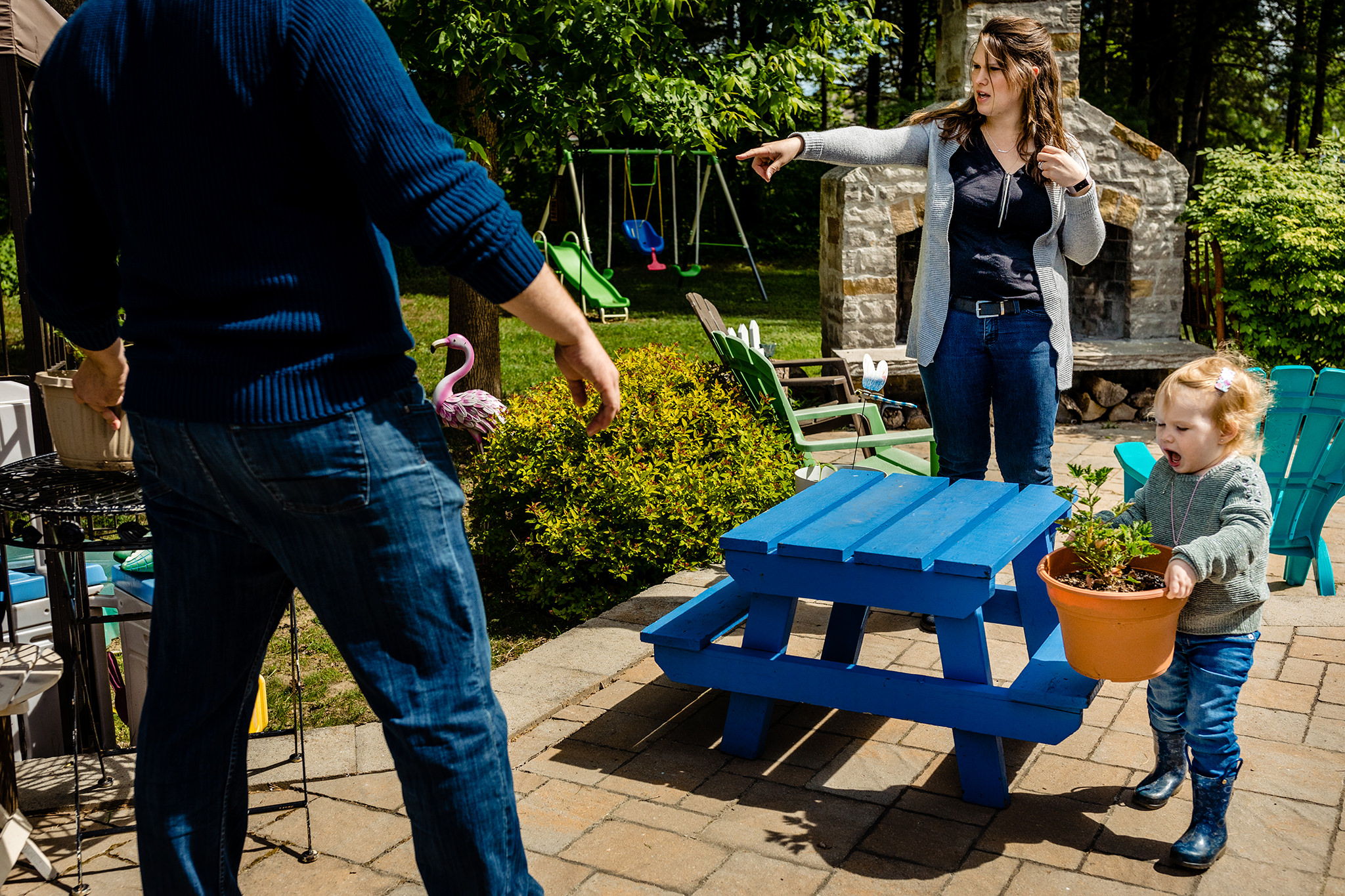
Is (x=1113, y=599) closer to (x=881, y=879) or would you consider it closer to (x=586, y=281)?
(x=881, y=879)

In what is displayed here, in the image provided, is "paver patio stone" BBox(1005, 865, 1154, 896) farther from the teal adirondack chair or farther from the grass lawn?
the teal adirondack chair

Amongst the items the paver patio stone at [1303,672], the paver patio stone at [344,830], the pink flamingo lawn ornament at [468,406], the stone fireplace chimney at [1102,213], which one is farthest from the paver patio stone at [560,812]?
the stone fireplace chimney at [1102,213]

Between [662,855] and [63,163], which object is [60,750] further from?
[63,163]

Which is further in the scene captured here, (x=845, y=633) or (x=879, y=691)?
(x=845, y=633)

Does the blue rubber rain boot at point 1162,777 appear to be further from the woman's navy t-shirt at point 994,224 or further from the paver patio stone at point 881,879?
the woman's navy t-shirt at point 994,224

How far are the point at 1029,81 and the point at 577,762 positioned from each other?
250 cm

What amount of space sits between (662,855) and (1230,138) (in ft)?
76.7

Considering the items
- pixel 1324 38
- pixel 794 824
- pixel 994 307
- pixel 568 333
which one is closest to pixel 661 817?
pixel 794 824

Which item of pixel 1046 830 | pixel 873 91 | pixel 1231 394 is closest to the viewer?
pixel 1231 394

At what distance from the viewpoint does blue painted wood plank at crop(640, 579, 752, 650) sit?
3311 millimetres

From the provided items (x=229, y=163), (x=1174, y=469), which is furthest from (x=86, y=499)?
(x=1174, y=469)

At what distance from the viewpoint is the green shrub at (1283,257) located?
25.4 feet

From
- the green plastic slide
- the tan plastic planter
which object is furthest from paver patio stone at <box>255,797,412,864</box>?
the green plastic slide

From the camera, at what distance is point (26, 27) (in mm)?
3252
